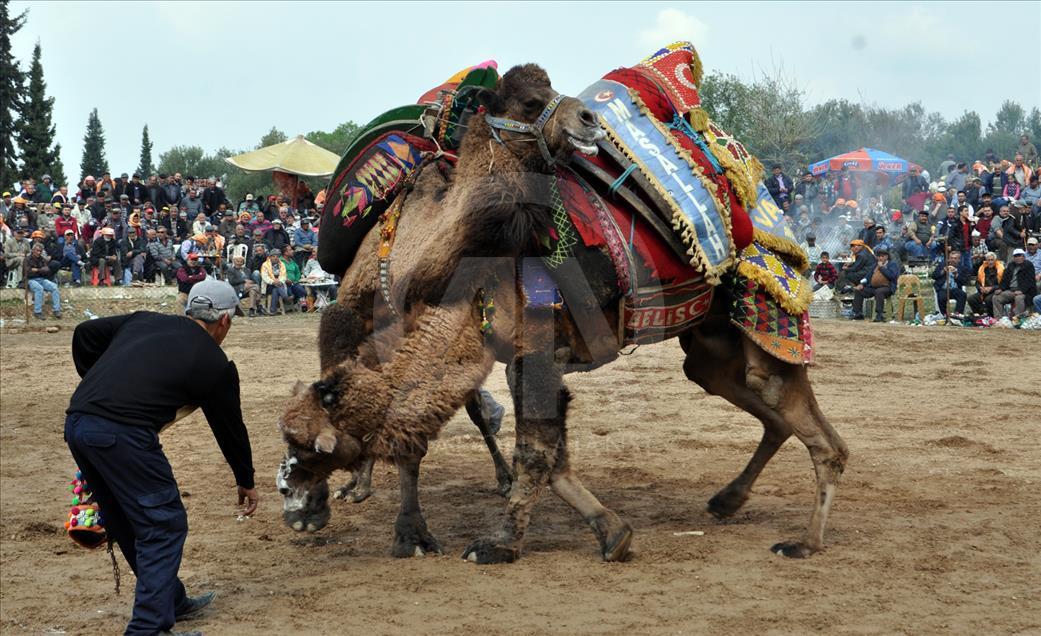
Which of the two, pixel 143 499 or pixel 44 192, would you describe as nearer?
pixel 143 499

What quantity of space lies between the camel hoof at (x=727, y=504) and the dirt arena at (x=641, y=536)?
12 centimetres

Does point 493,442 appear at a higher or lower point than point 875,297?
lower

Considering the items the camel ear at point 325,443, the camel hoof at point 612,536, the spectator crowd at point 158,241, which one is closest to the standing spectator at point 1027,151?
the spectator crowd at point 158,241

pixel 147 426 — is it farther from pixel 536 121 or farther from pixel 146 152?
pixel 146 152

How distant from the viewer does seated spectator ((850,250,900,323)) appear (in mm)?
18859

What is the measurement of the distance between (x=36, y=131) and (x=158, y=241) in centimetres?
2139

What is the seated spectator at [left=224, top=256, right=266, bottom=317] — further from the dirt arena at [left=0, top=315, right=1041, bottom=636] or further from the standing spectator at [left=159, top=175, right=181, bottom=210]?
the dirt arena at [left=0, top=315, right=1041, bottom=636]

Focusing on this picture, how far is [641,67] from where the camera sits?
686 centimetres

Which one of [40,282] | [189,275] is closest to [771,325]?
[189,275]

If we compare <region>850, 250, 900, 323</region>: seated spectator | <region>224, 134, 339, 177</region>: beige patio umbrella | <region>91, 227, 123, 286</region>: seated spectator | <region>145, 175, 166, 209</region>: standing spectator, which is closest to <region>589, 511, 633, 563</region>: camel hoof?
<region>850, 250, 900, 323</region>: seated spectator

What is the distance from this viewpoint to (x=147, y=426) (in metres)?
5.07

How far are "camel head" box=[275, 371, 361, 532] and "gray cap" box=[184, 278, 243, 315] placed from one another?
0.56 metres

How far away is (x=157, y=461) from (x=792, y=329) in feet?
11.8

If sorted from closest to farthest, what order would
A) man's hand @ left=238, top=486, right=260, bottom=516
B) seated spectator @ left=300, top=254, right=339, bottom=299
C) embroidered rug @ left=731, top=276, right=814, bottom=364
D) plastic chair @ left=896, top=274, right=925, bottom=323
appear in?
man's hand @ left=238, top=486, right=260, bottom=516 < embroidered rug @ left=731, top=276, right=814, bottom=364 < plastic chair @ left=896, top=274, right=925, bottom=323 < seated spectator @ left=300, top=254, right=339, bottom=299
